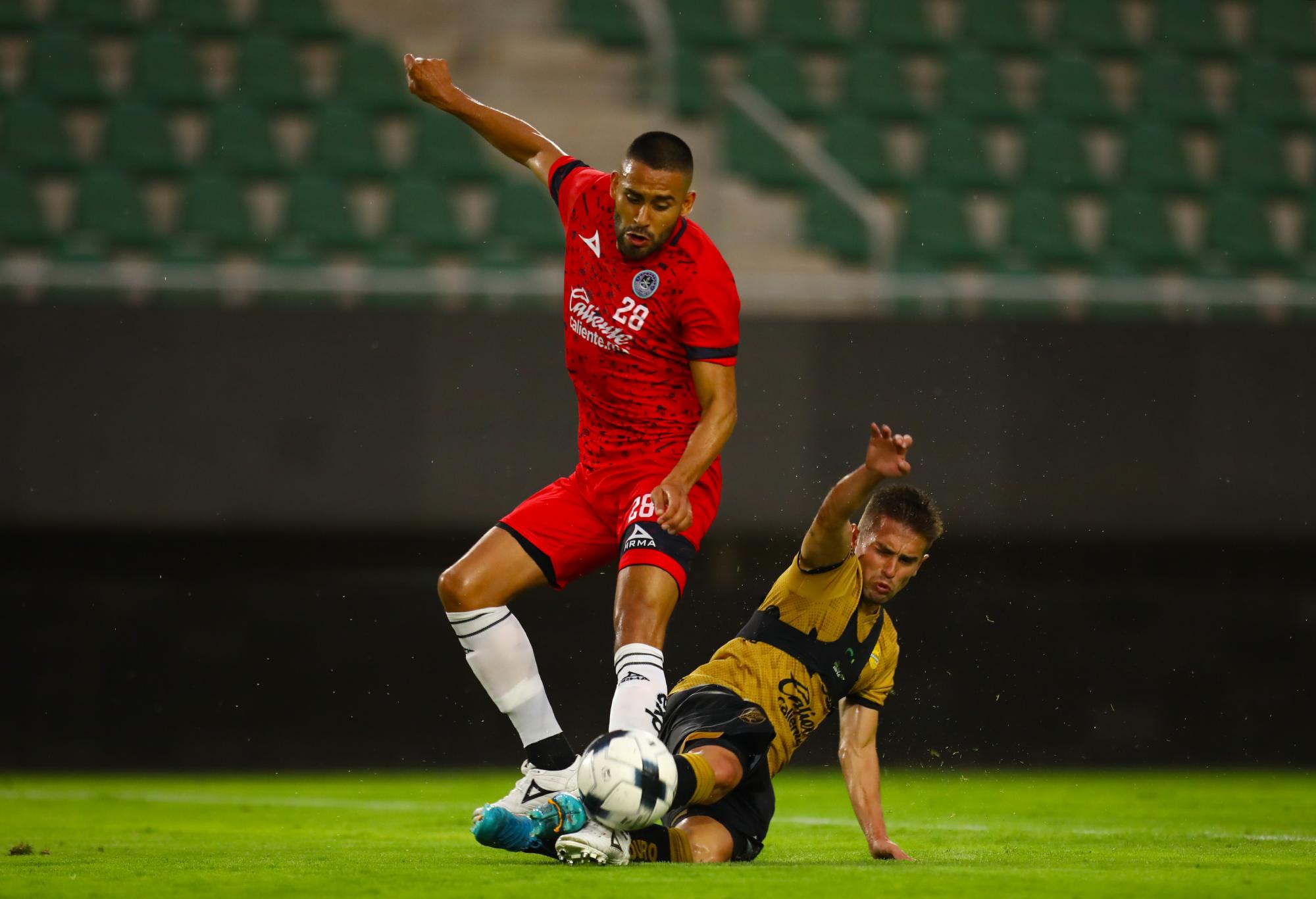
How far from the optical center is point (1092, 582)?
9.71 metres

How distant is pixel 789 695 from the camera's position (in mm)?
4992

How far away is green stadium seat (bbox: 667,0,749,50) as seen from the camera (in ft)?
40.2

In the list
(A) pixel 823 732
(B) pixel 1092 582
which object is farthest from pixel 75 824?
(B) pixel 1092 582

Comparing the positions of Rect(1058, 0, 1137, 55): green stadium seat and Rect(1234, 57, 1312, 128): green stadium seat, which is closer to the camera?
Rect(1234, 57, 1312, 128): green stadium seat

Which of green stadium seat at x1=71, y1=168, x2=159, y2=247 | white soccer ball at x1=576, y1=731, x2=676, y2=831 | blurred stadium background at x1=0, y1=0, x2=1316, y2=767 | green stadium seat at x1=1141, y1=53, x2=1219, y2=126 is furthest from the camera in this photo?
green stadium seat at x1=1141, y1=53, x2=1219, y2=126

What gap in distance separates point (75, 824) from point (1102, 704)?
19.6 feet

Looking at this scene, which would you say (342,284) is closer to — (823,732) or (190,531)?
(190,531)

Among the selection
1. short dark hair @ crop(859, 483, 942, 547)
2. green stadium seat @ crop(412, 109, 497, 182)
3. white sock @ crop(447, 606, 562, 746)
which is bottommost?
white sock @ crop(447, 606, 562, 746)

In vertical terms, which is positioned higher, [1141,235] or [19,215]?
[1141,235]

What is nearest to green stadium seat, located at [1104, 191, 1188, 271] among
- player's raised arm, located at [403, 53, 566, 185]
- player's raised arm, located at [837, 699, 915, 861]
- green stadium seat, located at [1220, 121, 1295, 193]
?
green stadium seat, located at [1220, 121, 1295, 193]

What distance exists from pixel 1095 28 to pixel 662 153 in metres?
9.32

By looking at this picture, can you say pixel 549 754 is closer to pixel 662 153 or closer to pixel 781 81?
pixel 662 153

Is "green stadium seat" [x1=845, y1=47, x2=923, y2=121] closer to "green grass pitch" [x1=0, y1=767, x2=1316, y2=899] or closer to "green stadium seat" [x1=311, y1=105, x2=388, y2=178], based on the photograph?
"green stadium seat" [x1=311, y1=105, x2=388, y2=178]

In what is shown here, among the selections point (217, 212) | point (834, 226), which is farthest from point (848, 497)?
point (217, 212)
